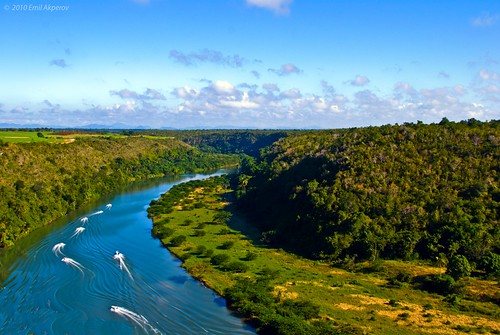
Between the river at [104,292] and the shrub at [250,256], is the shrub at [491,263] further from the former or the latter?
the river at [104,292]

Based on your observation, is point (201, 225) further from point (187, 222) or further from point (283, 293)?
point (283, 293)

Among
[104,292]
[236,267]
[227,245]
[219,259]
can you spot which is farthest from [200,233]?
[104,292]

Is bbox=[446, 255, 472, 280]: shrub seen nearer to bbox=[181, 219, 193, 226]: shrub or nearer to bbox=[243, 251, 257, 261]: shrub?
bbox=[243, 251, 257, 261]: shrub

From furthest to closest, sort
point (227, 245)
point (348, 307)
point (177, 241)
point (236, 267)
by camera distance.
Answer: point (177, 241) < point (227, 245) < point (236, 267) < point (348, 307)

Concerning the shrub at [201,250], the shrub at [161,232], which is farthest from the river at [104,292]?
the shrub at [201,250]

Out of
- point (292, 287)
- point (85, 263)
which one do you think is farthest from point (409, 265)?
point (85, 263)
